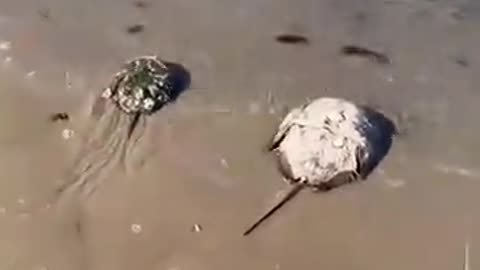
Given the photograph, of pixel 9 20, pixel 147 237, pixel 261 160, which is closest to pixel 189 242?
pixel 147 237

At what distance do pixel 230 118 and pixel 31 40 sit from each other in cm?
70

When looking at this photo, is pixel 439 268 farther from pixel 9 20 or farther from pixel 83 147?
pixel 9 20

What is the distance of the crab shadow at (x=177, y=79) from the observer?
2953 mm

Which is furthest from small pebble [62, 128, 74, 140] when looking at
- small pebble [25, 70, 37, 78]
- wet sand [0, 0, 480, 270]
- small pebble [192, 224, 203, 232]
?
small pebble [192, 224, 203, 232]

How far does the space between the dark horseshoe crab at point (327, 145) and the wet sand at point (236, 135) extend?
34mm

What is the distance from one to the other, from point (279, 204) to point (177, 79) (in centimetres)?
54

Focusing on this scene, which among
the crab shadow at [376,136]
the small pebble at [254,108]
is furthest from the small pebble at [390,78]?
the small pebble at [254,108]

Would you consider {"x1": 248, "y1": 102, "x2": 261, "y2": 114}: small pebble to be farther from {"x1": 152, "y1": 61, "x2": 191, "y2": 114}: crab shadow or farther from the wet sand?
{"x1": 152, "y1": 61, "x2": 191, "y2": 114}: crab shadow

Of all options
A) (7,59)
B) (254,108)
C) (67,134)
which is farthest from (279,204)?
(7,59)

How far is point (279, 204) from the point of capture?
8.88 ft

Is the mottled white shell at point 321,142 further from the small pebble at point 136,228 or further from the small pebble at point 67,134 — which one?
the small pebble at point 67,134

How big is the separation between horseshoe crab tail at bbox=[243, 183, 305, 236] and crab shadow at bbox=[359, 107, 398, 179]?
7.1 inches

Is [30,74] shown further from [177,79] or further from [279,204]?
[279,204]

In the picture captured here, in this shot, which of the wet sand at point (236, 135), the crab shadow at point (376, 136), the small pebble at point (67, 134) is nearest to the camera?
the wet sand at point (236, 135)
